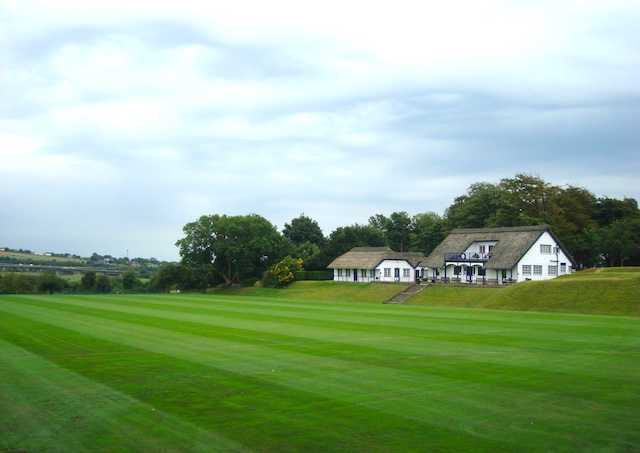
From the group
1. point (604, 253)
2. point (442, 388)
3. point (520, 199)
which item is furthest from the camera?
point (520, 199)

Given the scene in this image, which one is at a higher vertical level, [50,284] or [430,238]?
[430,238]

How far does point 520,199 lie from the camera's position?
294 ft

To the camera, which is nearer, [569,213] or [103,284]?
[569,213]

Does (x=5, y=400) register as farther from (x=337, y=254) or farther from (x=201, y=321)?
(x=337, y=254)

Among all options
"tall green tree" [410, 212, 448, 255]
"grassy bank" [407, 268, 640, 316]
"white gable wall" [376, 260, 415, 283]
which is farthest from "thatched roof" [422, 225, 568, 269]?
"tall green tree" [410, 212, 448, 255]

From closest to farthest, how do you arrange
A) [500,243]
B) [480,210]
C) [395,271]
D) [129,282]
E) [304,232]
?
1. [500,243]
2. [395,271]
3. [480,210]
4. [129,282]
5. [304,232]

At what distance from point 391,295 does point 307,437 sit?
57.7m

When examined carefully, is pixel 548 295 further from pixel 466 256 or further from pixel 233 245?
pixel 233 245

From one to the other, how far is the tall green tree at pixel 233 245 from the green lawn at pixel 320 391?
2851 inches

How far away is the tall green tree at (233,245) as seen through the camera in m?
102

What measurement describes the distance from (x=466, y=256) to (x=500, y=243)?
5996 millimetres

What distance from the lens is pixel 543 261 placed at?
69.6 metres

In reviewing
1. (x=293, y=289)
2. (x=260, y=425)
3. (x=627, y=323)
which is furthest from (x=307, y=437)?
(x=293, y=289)

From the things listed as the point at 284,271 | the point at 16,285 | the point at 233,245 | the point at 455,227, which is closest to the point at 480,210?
the point at 455,227
